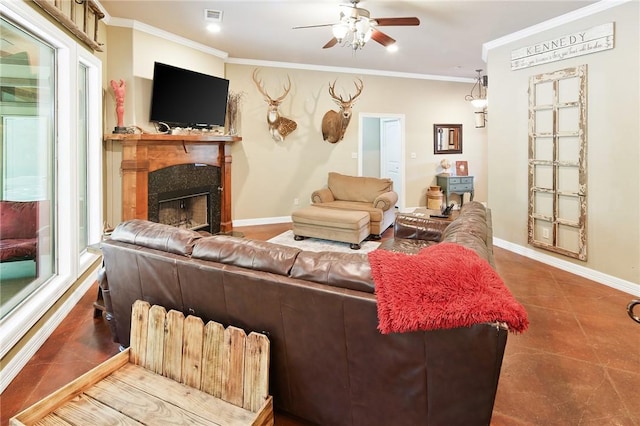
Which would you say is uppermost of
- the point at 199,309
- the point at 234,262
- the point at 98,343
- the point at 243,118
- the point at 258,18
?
the point at 258,18

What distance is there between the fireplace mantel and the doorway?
10.1ft

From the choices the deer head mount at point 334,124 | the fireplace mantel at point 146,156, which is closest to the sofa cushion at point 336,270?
the fireplace mantel at point 146,156

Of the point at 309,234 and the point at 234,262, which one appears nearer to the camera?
the point at 234,262

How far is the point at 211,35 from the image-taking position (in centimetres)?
478

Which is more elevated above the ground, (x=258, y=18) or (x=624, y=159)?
(x=258, y=18)

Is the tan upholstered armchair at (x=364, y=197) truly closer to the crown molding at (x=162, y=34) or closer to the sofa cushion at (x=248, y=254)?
the crown molding at (x=162, y=34)

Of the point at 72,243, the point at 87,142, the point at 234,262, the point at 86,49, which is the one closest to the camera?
the point at 234,262

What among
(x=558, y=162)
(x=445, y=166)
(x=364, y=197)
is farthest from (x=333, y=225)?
(x=445, y=166)

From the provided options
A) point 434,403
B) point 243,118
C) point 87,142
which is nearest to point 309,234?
point 243,118

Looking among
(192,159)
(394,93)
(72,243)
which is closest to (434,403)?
(72,243)

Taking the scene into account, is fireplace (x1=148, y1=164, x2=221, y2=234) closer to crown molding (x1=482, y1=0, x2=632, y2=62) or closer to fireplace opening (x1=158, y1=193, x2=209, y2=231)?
fireplace opening (x1=158, y1=193, x2=209, y2=231)

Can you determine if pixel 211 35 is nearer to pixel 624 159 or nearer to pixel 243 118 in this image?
pixel 243 118

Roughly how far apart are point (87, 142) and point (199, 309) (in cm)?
303

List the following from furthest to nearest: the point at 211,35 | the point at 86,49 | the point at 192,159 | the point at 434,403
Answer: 1. the point at 192,159
2. the point at 211,35
3. the point at 86,49
4. the point at 434,403
